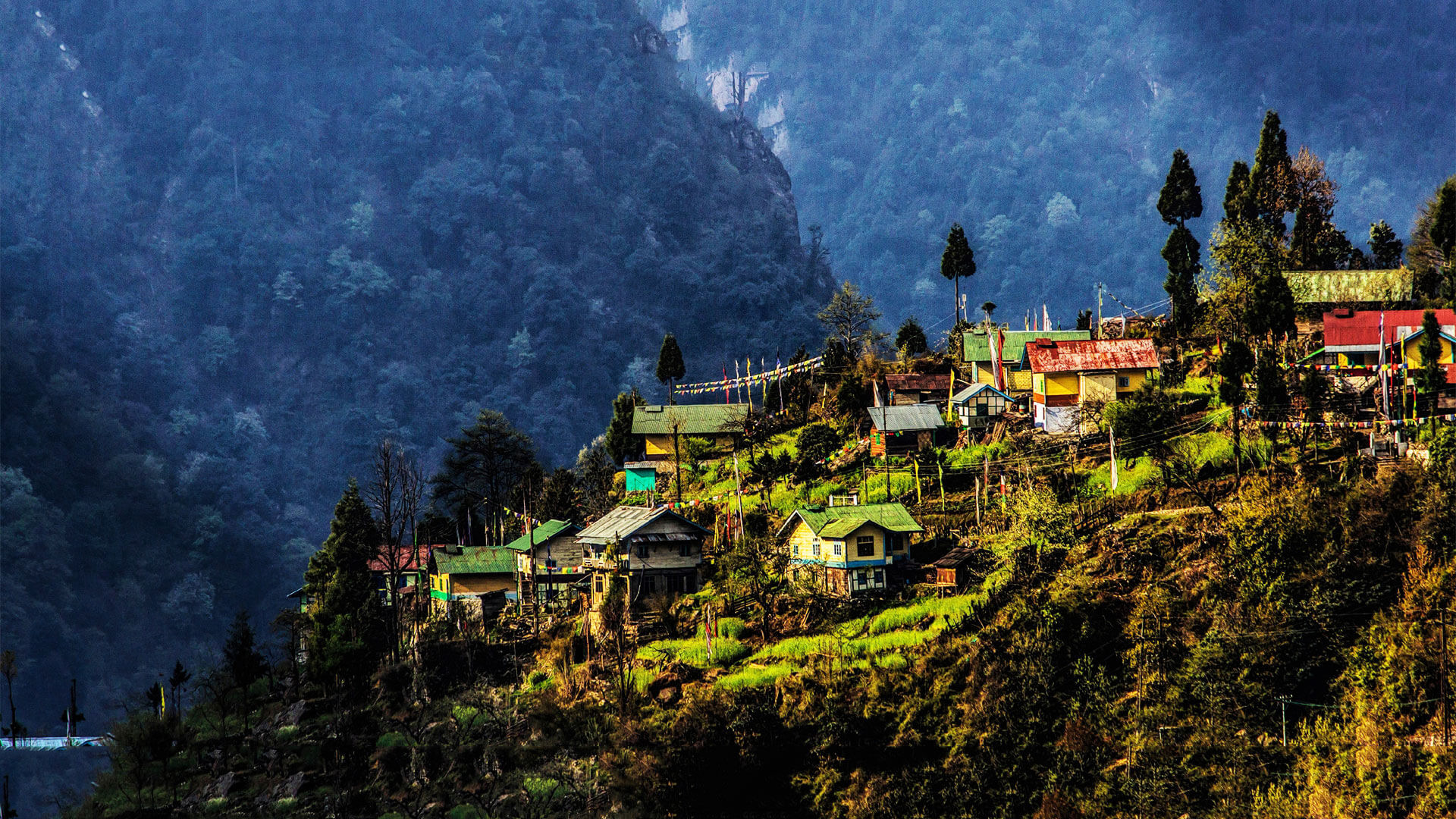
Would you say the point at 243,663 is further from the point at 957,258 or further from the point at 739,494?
the point at 957,258

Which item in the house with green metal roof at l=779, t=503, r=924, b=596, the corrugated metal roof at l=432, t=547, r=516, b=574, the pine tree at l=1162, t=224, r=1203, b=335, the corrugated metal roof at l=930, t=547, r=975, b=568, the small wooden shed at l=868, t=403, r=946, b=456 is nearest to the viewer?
the corrugated metal roof at l=930, t=547, r=975, b=568

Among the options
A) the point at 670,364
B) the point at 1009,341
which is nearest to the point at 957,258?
the point at 1009,341

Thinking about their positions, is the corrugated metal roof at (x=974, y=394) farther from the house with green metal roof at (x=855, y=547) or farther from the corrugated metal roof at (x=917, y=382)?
the house with green metal roof at (x=855, y=547)

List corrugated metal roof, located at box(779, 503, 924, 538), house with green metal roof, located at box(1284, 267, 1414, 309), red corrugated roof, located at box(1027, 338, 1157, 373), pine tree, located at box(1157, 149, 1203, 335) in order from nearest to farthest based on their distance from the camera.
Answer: corrugated metal roof, located at box(779, 503, 924, 538), red corrugated roof, located at box(1027, 338, 1157, 373), house with green metal roof, located at box(1284, 267, 1414, 309), pine tree, located at box(1157, 149, 1203, 335)

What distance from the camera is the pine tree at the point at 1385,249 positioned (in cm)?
8338

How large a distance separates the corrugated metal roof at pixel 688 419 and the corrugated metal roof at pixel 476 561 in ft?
44.2

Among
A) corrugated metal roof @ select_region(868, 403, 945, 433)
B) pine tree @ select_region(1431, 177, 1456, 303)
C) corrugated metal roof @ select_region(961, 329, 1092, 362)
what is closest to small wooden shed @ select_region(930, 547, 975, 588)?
corrugated metal roof @ select_region(868, 403, 945, 433)

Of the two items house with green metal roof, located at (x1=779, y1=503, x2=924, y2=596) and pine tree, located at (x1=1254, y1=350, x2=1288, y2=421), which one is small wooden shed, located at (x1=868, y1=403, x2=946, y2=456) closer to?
house with green metal roof, located at (x1=779, y1=503, x2=924, y2=596)

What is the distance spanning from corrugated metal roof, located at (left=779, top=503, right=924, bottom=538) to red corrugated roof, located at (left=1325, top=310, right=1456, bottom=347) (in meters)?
24.6

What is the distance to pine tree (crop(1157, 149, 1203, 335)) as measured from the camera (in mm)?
76312

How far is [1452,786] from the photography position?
38.4 m

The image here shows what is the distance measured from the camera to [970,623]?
164 feet

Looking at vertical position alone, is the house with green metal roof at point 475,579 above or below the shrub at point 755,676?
above

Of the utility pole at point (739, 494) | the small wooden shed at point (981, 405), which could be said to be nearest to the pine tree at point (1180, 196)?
the small wooden shed at point (981, 405)
